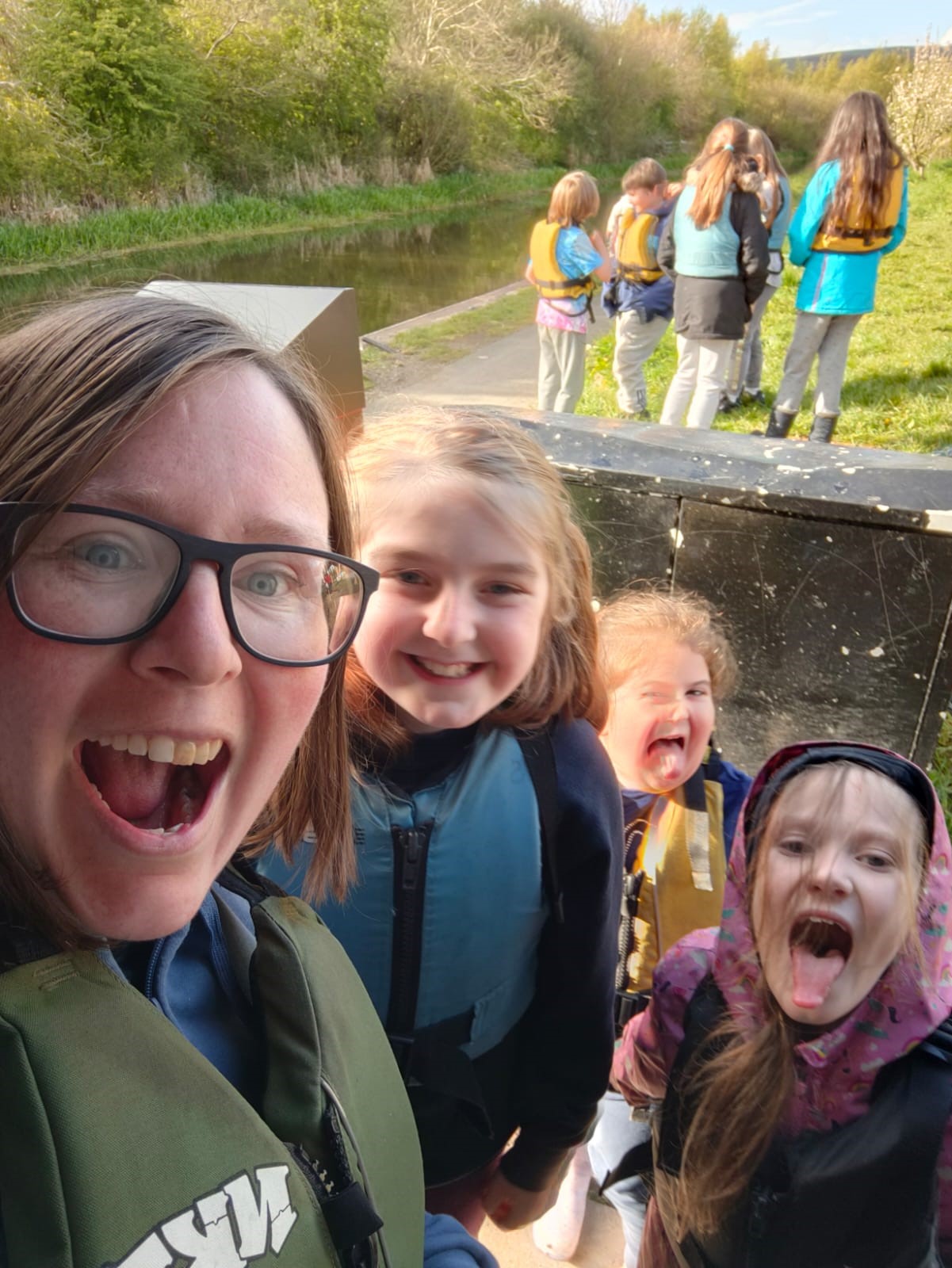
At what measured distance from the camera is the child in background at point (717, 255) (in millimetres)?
4738

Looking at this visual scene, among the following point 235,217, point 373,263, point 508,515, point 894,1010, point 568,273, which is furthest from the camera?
point 235,217

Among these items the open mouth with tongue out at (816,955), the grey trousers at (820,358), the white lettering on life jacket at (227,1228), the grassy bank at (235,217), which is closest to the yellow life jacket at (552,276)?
the grey trousers at (820,358)

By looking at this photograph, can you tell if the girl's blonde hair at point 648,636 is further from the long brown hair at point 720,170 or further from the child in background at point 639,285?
the child in background at point 639,285

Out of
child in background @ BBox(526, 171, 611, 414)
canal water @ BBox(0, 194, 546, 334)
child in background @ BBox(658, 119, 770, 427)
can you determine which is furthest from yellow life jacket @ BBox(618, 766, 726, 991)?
canal water @ BBox(0, 194, 546, 334)

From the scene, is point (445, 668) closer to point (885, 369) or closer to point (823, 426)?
point (823, 426)

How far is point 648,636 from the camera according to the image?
181cm

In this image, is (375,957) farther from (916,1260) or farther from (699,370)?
(699,370)

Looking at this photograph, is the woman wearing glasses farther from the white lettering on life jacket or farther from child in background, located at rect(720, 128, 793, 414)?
child in background, located at rect(720, 128, 793, 414)

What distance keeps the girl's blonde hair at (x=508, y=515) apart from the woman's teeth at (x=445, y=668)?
0.09 meters

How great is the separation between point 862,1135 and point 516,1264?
1001 millimetres

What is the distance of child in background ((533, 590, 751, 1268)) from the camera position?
172 centimetres

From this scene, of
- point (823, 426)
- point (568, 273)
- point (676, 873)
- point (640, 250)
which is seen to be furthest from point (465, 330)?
point (676, 873)

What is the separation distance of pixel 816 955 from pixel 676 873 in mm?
490

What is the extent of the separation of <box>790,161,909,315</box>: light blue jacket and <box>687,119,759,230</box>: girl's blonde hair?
408 millimetres
